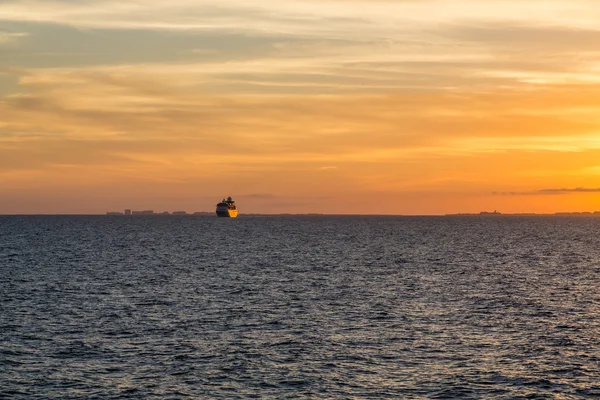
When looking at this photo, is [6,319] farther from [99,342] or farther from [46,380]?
[46,380]

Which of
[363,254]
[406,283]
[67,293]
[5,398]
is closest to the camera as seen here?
[5,398]

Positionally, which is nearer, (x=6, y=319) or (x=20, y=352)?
(x=20, y=352)

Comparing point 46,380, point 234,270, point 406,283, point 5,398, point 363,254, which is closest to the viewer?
point 5,398

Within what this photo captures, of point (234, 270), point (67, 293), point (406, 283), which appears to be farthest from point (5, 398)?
point (234, 270)

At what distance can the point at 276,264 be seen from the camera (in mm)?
115188

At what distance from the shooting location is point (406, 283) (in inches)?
3440

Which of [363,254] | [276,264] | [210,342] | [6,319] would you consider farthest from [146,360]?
[363,254]

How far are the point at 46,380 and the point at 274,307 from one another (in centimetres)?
2847

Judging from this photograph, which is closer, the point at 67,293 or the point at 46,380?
the point at 46,380

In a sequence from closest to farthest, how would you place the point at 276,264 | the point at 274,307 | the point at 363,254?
the point at 274,307
the point at 276,264
the point at 363,254

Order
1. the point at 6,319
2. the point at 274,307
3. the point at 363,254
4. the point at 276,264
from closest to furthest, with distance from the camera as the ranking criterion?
1. the point at 6,319
2. the point at 274,307
3. the point at 276,264
4. the point at 363,254

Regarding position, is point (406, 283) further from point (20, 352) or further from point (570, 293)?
point (20, 352)

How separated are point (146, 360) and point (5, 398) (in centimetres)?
941

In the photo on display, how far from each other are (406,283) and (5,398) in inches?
2273
